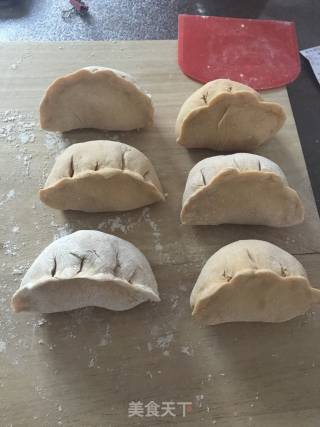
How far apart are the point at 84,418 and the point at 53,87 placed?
0.77 metres

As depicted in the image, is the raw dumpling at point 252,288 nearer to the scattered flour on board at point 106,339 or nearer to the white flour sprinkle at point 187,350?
the white flour sprinkle at point 187,350

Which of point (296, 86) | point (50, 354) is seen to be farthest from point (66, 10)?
point (50, 354)

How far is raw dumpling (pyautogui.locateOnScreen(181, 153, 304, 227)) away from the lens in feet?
3.40

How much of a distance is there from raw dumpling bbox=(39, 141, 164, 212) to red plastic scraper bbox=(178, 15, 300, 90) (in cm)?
43

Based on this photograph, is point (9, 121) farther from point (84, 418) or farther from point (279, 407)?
point (279, 407)

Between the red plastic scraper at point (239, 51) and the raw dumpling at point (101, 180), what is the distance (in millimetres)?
432

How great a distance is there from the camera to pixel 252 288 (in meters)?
0.93

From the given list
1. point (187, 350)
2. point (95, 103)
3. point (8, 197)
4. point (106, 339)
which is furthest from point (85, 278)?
point (95, 103)

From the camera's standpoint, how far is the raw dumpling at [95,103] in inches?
45.5

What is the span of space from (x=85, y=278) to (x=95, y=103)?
50 centimetres

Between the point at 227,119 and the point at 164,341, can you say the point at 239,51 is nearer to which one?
the point at 227,119

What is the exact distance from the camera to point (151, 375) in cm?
96

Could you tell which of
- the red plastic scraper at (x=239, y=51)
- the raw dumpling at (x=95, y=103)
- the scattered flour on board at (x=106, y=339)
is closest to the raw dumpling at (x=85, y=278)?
the scattered flour on board at (x=106, y=339)

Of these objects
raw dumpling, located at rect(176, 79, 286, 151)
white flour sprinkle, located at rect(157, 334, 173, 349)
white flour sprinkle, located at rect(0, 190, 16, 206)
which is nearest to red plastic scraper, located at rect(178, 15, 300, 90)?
raw dumpling, located at rect(176, 79, 286, 151)
